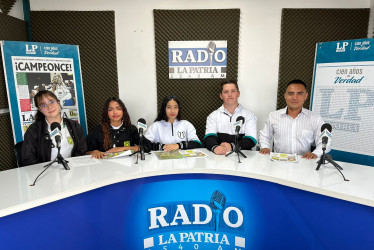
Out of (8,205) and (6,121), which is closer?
(8,205)

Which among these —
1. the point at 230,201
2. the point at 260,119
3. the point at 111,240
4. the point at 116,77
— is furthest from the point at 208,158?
the point at 116,77

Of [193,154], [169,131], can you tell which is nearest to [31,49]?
[169,131]

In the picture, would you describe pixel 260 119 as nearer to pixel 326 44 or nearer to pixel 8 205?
pixel 326 44

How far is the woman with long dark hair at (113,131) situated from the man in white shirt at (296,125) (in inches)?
59.9

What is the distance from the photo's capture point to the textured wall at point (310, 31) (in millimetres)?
3523

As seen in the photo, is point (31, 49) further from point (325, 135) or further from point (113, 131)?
point (325, 135)

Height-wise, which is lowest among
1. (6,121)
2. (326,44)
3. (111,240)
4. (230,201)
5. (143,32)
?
(111,240)

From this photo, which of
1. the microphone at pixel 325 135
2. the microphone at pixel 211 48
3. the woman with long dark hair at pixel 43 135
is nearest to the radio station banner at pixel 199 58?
the microphone at pixel 211 48

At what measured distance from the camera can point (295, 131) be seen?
8.56ft

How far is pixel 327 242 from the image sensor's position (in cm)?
163

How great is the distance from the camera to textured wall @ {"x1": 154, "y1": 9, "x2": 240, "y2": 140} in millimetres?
3566

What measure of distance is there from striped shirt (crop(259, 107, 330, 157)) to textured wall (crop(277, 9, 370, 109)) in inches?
50.4

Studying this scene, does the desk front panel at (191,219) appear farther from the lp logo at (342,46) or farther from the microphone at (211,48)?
the lp logo at (342,46)

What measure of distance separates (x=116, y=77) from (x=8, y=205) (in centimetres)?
261
